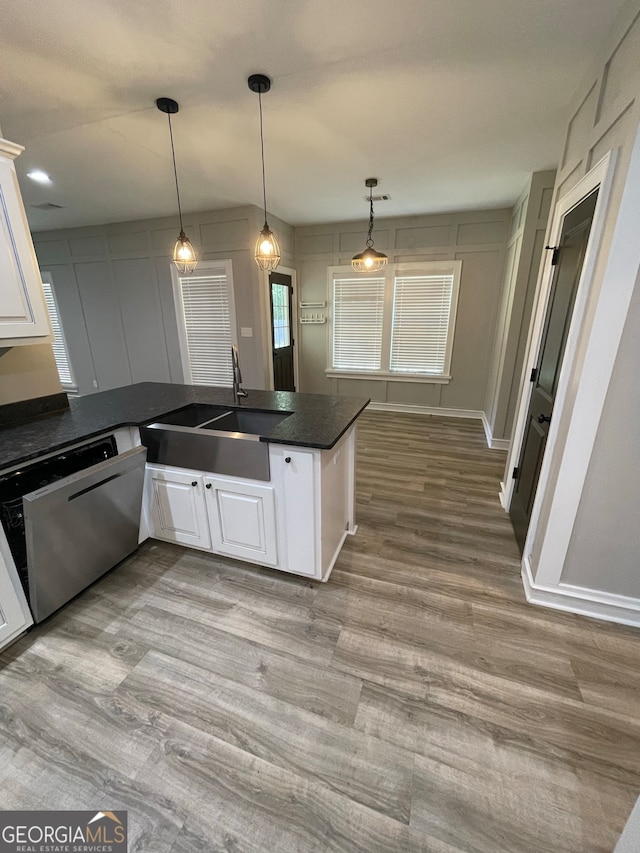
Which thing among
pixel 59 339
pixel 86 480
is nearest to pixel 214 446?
pixel 86 480

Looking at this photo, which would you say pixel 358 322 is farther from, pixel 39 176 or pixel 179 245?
pixel 39 176

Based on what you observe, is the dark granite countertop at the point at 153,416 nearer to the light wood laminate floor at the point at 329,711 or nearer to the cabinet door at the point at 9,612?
the cabinet door at the point at 9,612

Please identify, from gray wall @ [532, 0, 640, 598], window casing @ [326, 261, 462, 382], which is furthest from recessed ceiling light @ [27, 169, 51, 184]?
gray wall @ [532, 0, 640, 598]

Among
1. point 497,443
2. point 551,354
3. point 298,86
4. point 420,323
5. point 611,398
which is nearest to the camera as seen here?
point 611,398

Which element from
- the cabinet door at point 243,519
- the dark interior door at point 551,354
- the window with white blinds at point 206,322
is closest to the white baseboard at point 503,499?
the dark interior door at point 551,354

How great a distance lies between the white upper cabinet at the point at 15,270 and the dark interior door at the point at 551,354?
2809 millimetres

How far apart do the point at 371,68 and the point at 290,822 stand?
3.27 m

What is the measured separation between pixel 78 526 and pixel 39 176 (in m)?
3.44

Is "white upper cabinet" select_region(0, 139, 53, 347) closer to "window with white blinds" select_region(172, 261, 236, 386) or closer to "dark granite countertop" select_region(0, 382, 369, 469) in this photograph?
"dark granite countertop" select_region(0, 382, 369, 469)

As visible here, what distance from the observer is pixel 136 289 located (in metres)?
4.88

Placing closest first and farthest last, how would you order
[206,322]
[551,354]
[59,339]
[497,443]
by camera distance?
[551,354], [497,443], [206,322], [59,339]

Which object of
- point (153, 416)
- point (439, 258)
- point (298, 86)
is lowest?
point (153, 416)

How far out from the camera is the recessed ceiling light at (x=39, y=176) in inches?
118

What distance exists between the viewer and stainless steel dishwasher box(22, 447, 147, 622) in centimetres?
151
